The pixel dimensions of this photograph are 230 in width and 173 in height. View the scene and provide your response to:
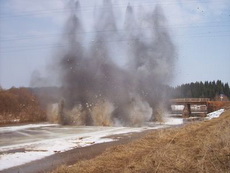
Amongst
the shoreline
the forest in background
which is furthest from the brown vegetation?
the forest in background

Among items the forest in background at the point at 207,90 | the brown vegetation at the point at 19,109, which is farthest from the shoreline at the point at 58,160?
the forest in background at the point at 207,90

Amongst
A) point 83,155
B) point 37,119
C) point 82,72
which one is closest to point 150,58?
point 82,72

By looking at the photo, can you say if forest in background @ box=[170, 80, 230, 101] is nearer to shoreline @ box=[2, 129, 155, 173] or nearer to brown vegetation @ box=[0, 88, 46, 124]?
brown vegetation @ box=[0, 88, 46, 124]

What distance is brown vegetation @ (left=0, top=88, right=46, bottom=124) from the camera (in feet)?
163

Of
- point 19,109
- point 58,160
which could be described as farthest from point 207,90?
point 58,160

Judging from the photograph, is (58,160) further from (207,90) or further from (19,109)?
(207,90)

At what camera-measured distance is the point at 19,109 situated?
52.5 metres

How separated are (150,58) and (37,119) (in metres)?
21.3

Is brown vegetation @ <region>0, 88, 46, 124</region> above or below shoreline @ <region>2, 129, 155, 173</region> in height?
above

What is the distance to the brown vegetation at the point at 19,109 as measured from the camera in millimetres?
49594

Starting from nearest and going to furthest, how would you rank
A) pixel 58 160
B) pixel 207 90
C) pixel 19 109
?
1. pixel 58 160
2. pixel 19 109
3. pixel 207 90

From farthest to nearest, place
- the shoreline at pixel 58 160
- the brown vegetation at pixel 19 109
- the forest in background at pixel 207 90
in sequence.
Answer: the forest in background at pixel 207 90
the brown vegetation at pixel 19 109
the shoreline at pixel 58 160

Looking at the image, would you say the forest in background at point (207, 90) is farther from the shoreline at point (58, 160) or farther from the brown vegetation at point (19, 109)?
the shoreline at point (58, 160)

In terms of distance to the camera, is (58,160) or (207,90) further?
(207,90)
